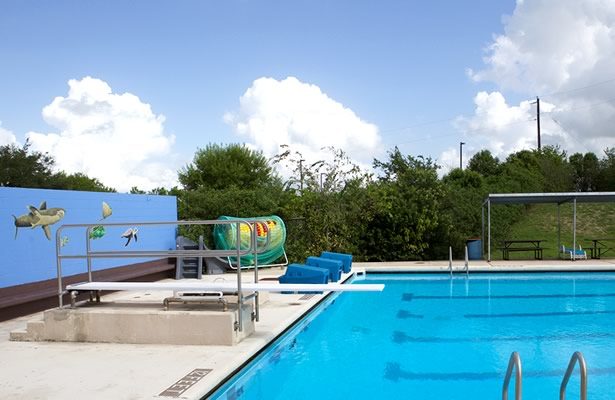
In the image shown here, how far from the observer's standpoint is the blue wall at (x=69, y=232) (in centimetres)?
901

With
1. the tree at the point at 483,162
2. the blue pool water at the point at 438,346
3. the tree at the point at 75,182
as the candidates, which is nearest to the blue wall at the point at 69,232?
the blue pool water at the point at 438,346

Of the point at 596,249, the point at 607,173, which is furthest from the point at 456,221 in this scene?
the point at 607,173

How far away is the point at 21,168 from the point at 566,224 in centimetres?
3533

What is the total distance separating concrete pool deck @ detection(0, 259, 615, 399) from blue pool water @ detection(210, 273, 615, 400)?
0.25 metres

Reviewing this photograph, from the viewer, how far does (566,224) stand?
24047mm

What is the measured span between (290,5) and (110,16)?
4543 millimetres

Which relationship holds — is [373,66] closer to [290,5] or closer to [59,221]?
[290,5]

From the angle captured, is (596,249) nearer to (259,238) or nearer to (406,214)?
(406,214)

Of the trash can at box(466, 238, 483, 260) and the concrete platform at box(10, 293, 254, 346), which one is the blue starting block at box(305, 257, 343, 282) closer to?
the concrete platform at box(10, 293, 254, 346)

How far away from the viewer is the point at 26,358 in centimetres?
615

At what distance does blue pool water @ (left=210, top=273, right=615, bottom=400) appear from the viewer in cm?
581

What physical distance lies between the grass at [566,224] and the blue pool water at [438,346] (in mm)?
10259

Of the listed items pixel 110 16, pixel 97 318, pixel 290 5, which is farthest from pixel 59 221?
pixel 290 5

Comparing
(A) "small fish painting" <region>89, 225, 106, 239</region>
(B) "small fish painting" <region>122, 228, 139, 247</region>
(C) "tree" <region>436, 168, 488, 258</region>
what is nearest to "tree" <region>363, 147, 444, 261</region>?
(C) "tree" <region>436, 168, 488, 258</region>
